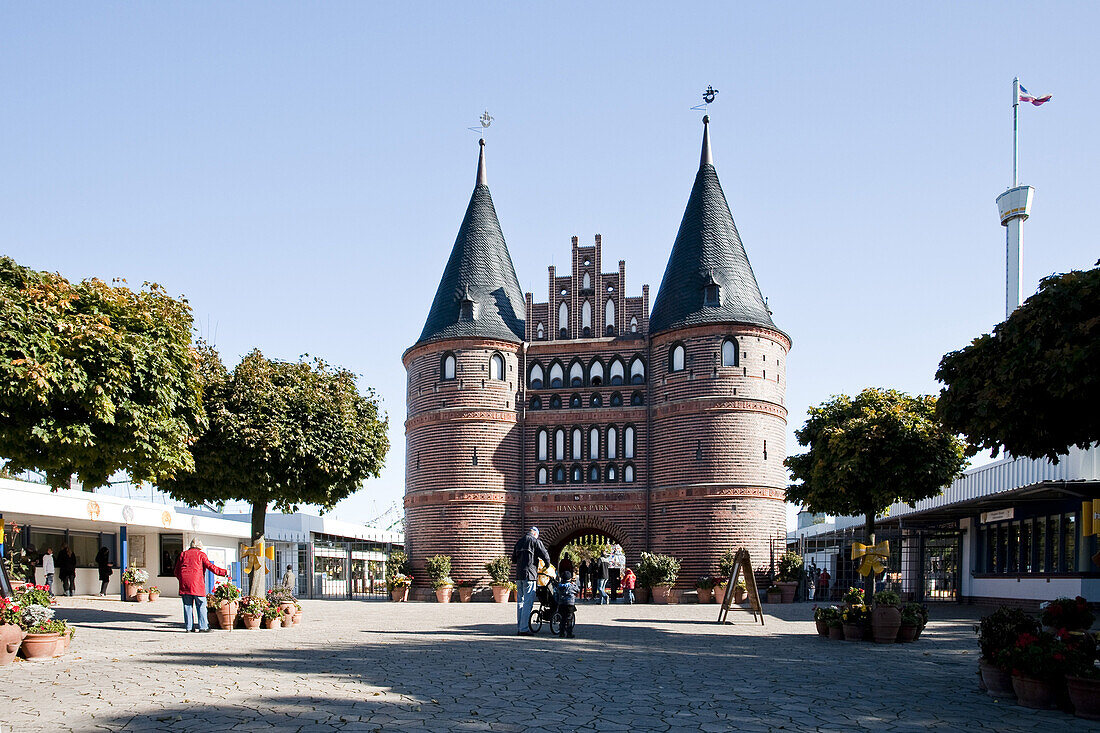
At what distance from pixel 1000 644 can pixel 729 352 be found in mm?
29354

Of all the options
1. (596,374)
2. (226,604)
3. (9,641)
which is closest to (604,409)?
(596,374)

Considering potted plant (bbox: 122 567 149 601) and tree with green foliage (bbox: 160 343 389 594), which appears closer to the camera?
tree with green foliage (bbox: 160 343 389 594)

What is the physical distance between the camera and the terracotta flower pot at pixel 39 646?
13977 mm

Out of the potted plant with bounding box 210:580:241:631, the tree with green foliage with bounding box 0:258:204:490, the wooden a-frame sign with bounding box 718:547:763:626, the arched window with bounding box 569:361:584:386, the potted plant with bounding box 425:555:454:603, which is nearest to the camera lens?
the tree with green foliage with bounding box 0:258:204:490

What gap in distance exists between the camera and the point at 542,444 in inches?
1732

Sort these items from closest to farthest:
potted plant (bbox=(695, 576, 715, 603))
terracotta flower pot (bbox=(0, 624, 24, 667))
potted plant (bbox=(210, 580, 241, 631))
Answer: terracotta flower pot (bbox=(0, 624, 24, 667))
potted plant (bbox=(210, 580, 241, 631))
potted plant (bbox=(695, 576, 715, 603))

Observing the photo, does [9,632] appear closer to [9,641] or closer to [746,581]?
[9,641]

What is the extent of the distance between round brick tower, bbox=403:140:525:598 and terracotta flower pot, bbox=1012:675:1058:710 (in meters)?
32.3

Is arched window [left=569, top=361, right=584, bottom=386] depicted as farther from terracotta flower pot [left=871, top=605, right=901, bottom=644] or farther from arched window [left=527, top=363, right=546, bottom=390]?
terracotta flower pot [left=871, top=605, right=901, bottom=644]

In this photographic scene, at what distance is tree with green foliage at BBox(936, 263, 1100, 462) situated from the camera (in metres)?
10.6

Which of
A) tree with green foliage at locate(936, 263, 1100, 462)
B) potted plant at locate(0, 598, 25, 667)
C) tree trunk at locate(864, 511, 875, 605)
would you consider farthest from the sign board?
potted plant at locate(0, 598, 25, 667)

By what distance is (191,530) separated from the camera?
4153 centimetres

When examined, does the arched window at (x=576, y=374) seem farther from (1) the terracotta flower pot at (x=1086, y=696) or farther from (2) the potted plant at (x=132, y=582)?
(1) the terracotta flower pot at (x=1086, y=696)

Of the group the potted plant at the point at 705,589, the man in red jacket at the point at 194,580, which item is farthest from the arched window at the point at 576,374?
the man in red jacket at the point at 194,580
